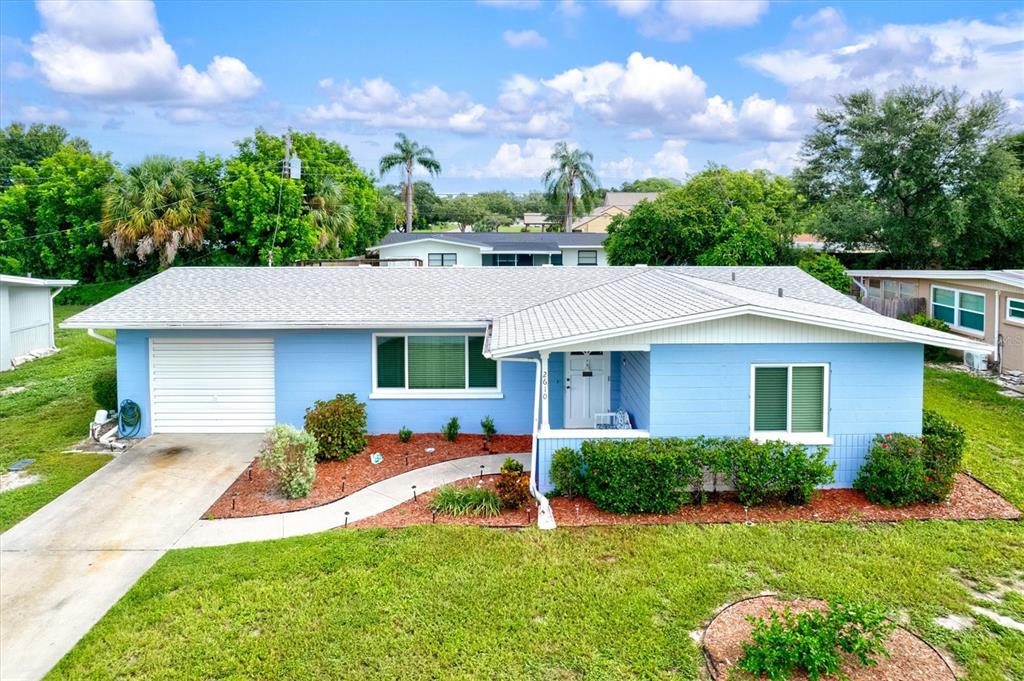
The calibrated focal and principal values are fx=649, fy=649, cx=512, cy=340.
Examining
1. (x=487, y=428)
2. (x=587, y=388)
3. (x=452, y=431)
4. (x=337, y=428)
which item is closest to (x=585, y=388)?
(x=587, y=388)

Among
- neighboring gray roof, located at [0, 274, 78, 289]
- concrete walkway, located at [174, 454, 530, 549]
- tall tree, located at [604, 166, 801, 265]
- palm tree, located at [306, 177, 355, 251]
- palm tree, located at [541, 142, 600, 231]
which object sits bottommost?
concrete walkway, located at [174, 454, 530, 549]

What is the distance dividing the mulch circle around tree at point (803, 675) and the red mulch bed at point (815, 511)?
2.29 metres

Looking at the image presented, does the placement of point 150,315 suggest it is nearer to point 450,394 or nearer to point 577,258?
point 450,394

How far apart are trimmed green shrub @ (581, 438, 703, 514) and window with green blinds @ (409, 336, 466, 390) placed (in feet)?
14.8

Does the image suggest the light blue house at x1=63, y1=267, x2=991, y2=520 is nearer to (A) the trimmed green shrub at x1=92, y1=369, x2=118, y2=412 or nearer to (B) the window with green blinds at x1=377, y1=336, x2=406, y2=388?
(B) the window with green blinds at x1=377, y1=336, x2=406, y2=388

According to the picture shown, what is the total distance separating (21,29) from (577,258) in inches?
1174

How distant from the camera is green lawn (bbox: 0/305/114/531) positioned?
10.3 meters

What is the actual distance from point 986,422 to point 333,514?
44.6 ft

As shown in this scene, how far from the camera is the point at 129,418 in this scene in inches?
518

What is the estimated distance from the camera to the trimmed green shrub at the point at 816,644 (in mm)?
5453

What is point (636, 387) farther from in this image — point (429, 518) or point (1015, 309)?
point (1015, 309)

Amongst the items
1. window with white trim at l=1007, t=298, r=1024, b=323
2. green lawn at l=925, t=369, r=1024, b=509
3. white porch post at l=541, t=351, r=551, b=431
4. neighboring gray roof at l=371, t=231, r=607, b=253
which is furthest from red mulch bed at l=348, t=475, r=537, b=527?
neighboring gray roof at l=371, t=231, r=607, b=253

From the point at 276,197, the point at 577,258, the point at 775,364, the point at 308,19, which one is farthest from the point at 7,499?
the point at 577,258

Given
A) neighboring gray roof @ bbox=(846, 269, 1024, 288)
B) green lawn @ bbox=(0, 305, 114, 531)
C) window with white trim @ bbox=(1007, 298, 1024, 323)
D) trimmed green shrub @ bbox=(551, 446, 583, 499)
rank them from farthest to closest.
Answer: window with white trim @ bbox=(1007, 298, 1024, 323)
neighboring gray roof @ bbox=(846, 269, 1024, 288)
green lawn @ bbox=(0, 305, 114, 531)
trimmed green shrub @ bbox=(551, 446, 583, 499)
